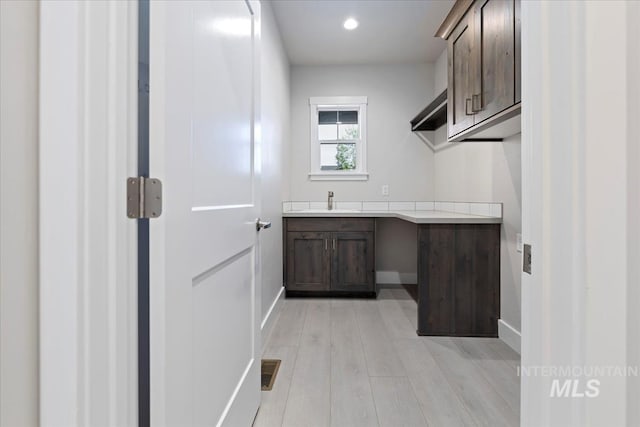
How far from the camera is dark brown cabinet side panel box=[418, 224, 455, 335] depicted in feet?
7.98

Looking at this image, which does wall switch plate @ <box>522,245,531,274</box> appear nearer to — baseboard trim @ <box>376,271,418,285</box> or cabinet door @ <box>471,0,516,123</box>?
cabinet door @ <box>471,0,516,123</box>

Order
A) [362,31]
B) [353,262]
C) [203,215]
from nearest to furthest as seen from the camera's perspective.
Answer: [203,215], [362,31], [353,262]

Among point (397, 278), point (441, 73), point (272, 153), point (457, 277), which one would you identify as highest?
point (441, 73)

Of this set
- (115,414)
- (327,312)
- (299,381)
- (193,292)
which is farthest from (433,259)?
(115,414)

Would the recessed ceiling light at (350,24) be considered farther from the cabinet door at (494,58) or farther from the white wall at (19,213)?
the white wall at (19,213)

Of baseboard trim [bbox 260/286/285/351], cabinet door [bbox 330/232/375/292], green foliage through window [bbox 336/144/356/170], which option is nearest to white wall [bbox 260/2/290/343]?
baseboard trim [bbox 260/286/285/351]

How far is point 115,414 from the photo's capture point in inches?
26.3

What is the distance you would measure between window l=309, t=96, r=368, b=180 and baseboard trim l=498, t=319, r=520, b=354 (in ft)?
7.30

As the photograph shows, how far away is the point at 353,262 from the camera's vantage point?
3338mm

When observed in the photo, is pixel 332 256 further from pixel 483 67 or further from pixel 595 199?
pixel 595 199

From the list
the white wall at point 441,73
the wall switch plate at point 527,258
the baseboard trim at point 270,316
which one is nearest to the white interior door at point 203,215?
the wall switch plate at point 527,258

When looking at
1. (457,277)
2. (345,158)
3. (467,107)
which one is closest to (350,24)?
(345,158)

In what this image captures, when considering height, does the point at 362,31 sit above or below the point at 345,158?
above

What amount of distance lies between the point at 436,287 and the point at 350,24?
2440mm
